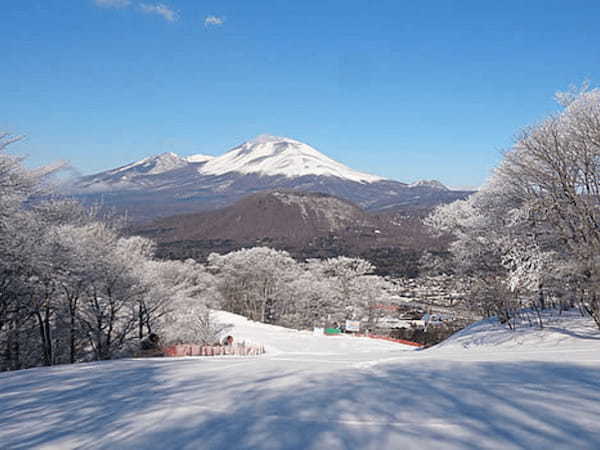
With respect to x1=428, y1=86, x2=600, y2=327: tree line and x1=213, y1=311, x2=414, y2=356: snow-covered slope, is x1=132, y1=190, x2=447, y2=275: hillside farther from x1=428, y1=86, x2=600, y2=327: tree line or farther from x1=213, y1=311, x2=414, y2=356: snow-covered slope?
x1=428, y1=86, x2=600, y2=327: tree line

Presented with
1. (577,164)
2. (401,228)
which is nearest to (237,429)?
(577,164)

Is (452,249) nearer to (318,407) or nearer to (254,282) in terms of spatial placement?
(318,407)

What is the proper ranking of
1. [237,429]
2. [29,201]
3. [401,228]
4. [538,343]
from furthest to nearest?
[401,228], [29,201], [538,343], [237,429]

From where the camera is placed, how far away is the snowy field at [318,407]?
154 inches

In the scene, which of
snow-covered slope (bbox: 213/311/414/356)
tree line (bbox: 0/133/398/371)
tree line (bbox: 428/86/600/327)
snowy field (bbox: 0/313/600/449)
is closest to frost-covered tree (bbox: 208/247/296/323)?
tree line (bbox: 0/133/398/371)

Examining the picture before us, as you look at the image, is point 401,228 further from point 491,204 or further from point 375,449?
point 375,449

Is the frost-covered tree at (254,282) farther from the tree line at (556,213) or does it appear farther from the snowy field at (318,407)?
the snowy field at (318,407)

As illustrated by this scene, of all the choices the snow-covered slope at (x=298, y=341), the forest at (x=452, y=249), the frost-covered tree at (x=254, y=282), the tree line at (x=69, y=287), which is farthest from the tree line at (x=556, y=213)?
the frost-covered tree at (x=254, y=282)

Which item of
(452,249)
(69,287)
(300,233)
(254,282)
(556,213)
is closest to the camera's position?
(556,213)

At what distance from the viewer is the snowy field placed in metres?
3.91

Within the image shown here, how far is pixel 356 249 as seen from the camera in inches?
5049

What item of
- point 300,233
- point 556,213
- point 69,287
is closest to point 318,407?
point 556,213

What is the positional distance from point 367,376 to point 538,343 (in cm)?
692

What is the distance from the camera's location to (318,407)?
485cm
